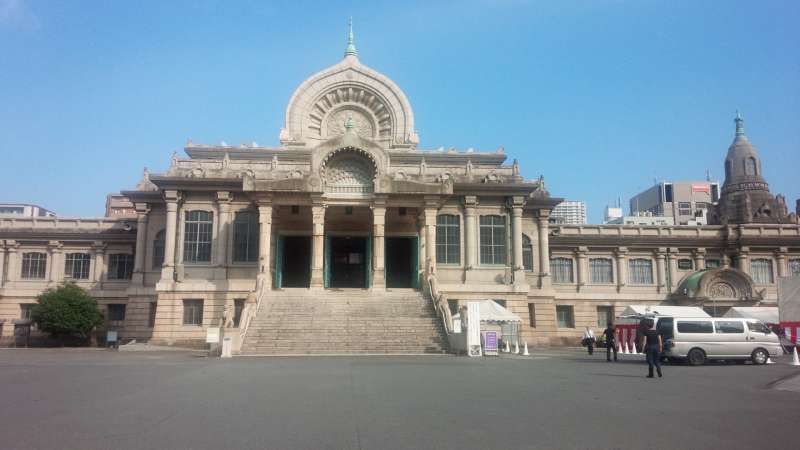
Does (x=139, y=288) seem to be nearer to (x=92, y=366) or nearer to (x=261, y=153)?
(x=261, y=153)

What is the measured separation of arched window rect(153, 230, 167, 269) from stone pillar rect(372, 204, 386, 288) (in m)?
15.0

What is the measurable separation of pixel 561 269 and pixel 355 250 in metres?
16.1

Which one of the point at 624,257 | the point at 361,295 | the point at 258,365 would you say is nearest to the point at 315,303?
the point at 361,295

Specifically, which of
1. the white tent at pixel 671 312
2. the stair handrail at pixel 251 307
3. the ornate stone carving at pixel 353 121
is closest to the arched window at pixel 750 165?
the white tent at pixel 671 312

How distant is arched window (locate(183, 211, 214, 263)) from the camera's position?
40.1 metres

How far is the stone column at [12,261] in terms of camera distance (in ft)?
152

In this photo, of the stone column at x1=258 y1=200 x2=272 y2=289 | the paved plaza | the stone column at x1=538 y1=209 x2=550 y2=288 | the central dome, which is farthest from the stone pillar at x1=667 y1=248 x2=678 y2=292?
the paved plaza

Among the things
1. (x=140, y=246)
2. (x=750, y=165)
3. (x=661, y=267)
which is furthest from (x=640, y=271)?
(x=140, y=246)

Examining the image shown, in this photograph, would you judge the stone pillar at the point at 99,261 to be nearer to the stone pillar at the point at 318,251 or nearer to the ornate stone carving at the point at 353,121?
the ornate stone carving at the point at 353,121

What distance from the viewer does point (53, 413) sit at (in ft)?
35.5

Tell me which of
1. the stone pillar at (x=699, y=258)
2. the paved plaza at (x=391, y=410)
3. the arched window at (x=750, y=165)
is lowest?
the paved plaza at (x=391, y=410)

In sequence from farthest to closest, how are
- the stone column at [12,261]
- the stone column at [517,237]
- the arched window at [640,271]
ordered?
the arched window at [640,271] < the stone column at [12,261] < the stone column at [517,237]

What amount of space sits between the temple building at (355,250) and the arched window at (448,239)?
72 mm

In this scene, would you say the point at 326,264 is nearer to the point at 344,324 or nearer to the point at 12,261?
the point at 344,324
